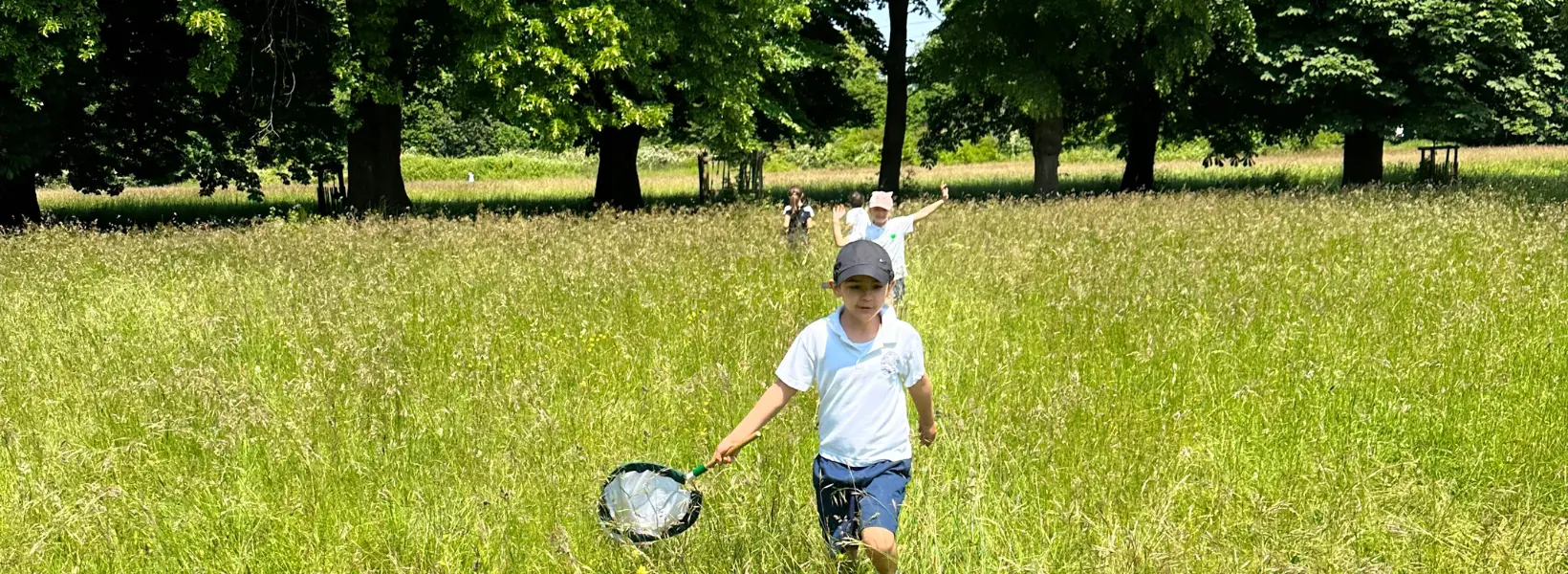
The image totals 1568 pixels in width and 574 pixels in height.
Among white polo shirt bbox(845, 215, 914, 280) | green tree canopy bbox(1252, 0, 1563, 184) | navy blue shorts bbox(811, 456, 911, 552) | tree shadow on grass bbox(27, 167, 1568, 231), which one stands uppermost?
green tree canopy bbox(1252, 0, 1563, 184)

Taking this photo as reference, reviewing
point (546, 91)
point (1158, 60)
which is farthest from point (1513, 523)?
point (1158, 60)

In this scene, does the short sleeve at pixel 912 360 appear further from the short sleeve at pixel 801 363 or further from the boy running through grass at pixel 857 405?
the short sleeve at pixel 801 363

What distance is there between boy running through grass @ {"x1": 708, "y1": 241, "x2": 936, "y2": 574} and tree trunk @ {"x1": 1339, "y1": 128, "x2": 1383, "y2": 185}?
23733 mm

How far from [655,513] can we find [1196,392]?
10.8 feet

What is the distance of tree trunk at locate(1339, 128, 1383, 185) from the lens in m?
22.8

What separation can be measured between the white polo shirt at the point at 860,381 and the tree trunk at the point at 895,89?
772 inches

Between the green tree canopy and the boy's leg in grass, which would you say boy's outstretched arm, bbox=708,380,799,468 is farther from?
the green tree canopy

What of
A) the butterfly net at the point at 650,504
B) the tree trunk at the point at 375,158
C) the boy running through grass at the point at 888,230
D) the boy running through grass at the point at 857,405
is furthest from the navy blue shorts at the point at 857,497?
the tree trunk at the point at 375,158

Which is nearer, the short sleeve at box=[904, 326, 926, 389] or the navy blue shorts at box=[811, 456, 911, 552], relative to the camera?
the navy blue shorts at box=[811, 456, 911, 552]

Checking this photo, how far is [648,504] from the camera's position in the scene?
2910 mm

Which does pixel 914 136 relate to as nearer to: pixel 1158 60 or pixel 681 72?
pixel 1158 60

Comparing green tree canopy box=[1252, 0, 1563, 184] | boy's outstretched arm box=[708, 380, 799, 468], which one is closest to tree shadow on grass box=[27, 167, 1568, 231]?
green tree canopy box=[1252, 0, 1563, 184]

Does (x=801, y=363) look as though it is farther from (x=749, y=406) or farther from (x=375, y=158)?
(x=375, y=158)

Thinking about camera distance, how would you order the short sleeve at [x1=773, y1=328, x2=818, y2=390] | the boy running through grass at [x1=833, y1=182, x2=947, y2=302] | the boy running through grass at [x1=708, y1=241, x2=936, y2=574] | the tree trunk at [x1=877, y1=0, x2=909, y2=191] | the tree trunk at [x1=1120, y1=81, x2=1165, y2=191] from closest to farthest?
1. the boy running through grass at [x1=708, y1=241, x2=936, y2=574]
2. the short sleeve at [x1=773, y1=328, x2=818, y2=390]
3. the boy running through grass at [x1=833, y1=182, x2=947, y2=302]
4. the tree trunk at [x1=877, y1=0, x2=909, y2=191]
5. the tree trunk at [x1=1120, y1=81, x2=1165, y2=191]
